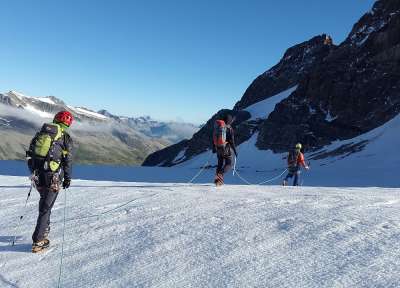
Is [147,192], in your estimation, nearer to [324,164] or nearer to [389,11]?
[324,164]

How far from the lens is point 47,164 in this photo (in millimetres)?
9125

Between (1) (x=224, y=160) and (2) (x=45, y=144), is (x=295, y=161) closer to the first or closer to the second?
(1) (x=224, y=160)

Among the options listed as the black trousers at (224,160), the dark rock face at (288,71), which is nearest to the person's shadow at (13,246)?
the black trousers at (224,160)

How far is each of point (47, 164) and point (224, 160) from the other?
9.10 metres

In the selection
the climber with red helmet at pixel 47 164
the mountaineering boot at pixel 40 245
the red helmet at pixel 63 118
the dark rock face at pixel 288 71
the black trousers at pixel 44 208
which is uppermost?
the dark rock face at pixel 288 71

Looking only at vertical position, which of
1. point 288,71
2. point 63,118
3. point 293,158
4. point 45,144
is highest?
point 288,71

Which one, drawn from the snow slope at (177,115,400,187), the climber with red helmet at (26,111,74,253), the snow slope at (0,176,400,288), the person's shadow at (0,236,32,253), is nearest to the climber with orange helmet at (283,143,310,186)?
the snow slope at (177,115,400,187)

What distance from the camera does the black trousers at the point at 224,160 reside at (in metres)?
16.8

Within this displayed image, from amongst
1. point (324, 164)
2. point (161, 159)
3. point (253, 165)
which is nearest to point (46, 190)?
point (324, 164)

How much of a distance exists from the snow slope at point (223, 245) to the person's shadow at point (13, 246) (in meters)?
0.03

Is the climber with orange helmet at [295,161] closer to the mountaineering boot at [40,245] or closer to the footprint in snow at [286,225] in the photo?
the footprint in snow at [286,225]

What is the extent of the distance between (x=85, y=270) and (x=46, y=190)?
8.08ft

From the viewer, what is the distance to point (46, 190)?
9.34 m

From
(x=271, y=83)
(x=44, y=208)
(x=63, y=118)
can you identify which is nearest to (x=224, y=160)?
(x=63, y=118)
